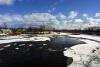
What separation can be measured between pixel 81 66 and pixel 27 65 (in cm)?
594

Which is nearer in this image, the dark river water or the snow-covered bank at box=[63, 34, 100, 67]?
the snow-covered bank at box=[63, 34, 100, 67]

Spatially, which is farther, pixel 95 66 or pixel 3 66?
pixel 3 66

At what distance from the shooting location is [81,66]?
14070 mm

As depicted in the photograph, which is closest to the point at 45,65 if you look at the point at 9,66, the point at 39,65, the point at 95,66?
the point at 39,65

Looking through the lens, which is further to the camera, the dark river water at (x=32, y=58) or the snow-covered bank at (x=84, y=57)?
the dark river water at (x=32, y=58)

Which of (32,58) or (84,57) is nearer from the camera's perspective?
(84,57)

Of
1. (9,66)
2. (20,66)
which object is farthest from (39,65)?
(9,66)

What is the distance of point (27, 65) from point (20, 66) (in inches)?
33.9

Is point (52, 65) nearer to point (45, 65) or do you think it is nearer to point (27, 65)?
point (45, 65)

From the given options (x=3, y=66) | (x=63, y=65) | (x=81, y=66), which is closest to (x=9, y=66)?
(x=3, y=66)

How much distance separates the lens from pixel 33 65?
15305 millimetres

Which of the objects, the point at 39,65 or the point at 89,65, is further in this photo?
the point at 39,65

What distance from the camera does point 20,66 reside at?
14.8m

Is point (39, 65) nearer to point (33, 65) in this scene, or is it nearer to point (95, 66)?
point (33, 65)
